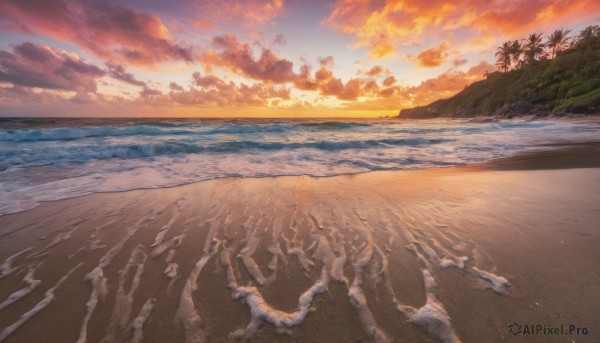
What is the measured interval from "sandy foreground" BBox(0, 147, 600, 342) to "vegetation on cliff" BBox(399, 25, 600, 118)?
48.8 metres

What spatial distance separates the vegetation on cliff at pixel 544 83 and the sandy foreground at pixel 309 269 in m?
48.8

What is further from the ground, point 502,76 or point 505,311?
point 502,76

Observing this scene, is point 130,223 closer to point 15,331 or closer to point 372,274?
point 15,331

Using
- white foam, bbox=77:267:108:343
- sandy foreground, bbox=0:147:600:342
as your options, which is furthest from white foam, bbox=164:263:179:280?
white foam, bbox=77:267:108:343

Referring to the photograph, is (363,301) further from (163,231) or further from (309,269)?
(163,231)

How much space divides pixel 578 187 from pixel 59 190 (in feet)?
42.6

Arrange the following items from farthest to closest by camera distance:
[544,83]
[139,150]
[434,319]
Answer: [544,83], [139,150], [434,319]

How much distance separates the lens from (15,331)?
7.10ft

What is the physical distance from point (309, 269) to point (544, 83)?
7749cm

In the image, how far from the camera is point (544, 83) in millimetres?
53531

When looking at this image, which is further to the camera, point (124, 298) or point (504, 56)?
point (504, 56)

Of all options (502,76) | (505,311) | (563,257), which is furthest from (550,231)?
(502,76)

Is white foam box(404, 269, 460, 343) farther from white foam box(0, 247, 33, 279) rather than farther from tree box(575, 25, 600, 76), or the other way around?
tree box(575, 25, 600, 76)

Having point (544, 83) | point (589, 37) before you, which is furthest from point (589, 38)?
point (544, 83)
